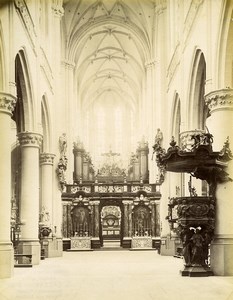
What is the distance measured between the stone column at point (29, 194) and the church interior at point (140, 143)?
0.11 ft

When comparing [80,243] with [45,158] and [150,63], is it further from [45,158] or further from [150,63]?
[150,63]

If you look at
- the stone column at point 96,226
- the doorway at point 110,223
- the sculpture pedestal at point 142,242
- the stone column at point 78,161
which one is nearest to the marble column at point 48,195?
the stone column at point 96,226

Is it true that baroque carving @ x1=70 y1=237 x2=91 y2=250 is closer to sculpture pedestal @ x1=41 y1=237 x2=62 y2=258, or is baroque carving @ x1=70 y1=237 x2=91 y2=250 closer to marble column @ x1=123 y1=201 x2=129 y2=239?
marble column @ x1=123 y1=201 x2=129 y2=239

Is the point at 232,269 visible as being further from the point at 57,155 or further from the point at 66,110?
the point at 66,110

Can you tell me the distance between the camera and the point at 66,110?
35.0 meters

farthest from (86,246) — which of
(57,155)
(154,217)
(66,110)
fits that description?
(66,110)

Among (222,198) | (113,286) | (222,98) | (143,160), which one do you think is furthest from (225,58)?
(143,160)

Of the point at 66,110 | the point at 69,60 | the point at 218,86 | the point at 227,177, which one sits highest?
the point at 69,60

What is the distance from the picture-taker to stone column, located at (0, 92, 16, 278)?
13.9 m

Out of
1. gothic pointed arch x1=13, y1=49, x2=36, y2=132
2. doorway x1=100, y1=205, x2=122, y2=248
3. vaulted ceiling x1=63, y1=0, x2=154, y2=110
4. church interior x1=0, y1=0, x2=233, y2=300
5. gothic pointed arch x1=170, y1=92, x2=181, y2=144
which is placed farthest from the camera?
doorway x1=100, y1=205, x2=122, y2=248

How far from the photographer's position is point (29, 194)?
19.7m

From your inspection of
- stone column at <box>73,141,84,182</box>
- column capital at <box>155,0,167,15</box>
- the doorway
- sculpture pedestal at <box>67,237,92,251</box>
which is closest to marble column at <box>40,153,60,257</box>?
sculpture pedestal at <box>67,237,92,251</box>

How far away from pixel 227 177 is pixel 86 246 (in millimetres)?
18448

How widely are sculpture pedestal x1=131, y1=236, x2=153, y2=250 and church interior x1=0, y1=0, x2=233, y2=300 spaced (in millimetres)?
52
